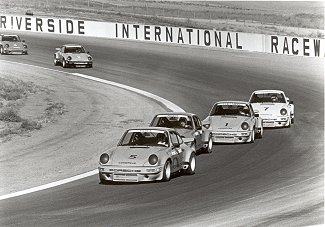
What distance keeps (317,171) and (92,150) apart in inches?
318

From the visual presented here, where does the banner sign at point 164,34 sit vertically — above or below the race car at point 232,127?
above

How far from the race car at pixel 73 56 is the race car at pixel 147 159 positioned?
74.5 ft

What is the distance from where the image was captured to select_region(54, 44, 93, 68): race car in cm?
4219

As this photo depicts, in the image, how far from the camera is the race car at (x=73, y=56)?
4219 cm

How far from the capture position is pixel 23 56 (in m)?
48.3

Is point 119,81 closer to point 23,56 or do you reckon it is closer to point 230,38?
point 23,56

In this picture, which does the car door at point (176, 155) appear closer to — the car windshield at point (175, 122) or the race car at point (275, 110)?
the car windshield at point (175, 122)

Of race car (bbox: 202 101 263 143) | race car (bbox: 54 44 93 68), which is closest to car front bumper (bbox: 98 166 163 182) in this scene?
race car (bbox: 202 101 263 143)

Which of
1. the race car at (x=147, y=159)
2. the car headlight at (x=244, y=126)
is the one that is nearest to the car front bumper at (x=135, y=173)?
the race car at (x=147, y=159)

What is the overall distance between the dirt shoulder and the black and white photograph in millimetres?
64

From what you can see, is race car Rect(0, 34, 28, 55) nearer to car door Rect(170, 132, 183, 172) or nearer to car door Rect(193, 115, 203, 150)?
car door Rect(193, 115, 203, 150)

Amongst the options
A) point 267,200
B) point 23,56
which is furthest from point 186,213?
point 23,56

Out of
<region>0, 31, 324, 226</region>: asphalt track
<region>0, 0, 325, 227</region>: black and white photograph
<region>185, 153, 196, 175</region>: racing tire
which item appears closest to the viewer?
<region>0, 31, 324, 226</region>: asphalt track

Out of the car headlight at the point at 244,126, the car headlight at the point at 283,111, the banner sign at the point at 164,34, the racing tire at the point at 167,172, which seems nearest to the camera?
the racing tire at the point at 167,172
